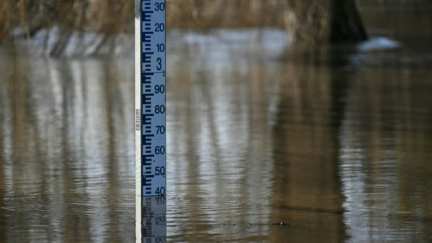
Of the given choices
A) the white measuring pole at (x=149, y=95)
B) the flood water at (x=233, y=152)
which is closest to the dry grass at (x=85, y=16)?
the flood water at (x=233, y=152)

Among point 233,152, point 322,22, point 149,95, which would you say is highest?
point 322,22

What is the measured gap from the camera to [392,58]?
22.8 metres

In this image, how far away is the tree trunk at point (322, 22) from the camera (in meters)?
24.2

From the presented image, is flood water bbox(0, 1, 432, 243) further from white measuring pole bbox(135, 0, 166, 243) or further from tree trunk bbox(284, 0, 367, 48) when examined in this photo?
tree trunk bbox(284, 0, 367, 48)

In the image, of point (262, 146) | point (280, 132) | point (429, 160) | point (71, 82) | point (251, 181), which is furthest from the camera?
point (71, 82)

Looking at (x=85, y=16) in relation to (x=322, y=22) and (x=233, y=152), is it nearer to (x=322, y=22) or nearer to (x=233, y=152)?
(x=233, y=152)

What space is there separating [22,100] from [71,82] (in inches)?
99.3

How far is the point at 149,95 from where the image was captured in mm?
8062

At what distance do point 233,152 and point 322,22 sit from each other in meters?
14.5

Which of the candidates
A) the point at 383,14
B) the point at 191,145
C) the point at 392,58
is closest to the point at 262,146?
the point at 191,145

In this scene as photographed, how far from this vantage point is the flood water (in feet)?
25.0

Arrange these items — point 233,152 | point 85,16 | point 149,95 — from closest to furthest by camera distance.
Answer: point 149,95
point 233,152
point 85,16

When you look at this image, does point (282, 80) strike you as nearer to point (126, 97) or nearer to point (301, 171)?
point (126, 97)

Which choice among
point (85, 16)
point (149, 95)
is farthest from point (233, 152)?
point (85, 16)
